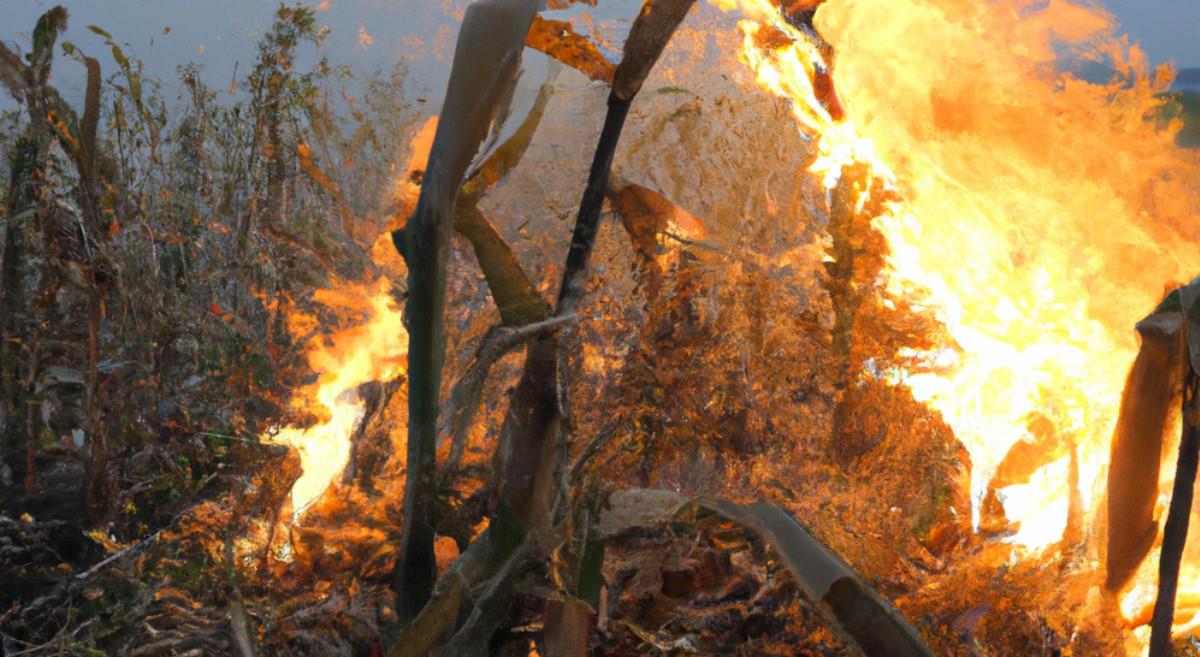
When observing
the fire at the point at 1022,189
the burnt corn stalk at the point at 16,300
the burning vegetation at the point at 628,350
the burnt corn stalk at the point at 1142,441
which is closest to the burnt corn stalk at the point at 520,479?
the burning vegetation at the point at 628,350

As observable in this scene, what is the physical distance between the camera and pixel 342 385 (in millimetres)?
1994

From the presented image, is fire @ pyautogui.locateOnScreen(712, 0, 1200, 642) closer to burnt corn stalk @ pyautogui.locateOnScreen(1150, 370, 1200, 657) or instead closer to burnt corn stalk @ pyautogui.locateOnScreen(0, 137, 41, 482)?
burnt corn stalk @ pyautogui.locateOnScreen(1150, 370, 1200, 657)

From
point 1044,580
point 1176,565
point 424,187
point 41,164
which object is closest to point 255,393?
point 41,164

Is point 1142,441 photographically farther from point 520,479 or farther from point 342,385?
point 342,385

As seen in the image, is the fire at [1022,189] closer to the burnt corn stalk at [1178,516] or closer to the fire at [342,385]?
the burnt corn stalk at [1178,516]

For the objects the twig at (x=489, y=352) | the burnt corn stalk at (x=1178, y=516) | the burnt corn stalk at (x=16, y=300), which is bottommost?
the burnt corn stalk at (x=1178, y=516)

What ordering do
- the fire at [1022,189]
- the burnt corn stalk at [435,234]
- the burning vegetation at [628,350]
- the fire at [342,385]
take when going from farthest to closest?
1. the fire at [342,385]
2. the fire at [1022,189]
3. the burning vegetation at [628,350]
4. the burnt corn stalk at [435,234]

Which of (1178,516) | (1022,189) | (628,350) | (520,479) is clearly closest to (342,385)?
(628,350)

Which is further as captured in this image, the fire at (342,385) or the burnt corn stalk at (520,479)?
the fire at (342,385)

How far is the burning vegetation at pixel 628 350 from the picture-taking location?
3.63 ft

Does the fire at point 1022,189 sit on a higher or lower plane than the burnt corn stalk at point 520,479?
higher

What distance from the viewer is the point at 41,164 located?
6.52ft

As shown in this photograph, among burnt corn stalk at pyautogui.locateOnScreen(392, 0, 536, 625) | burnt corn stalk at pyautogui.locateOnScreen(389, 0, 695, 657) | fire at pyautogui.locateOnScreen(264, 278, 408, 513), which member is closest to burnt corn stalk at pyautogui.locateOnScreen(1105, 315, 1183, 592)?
burnt corn stalk at pyautogui.locateOnScreen(389, 0, 695, 657)

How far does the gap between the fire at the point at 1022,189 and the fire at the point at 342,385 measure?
3.70 ft
